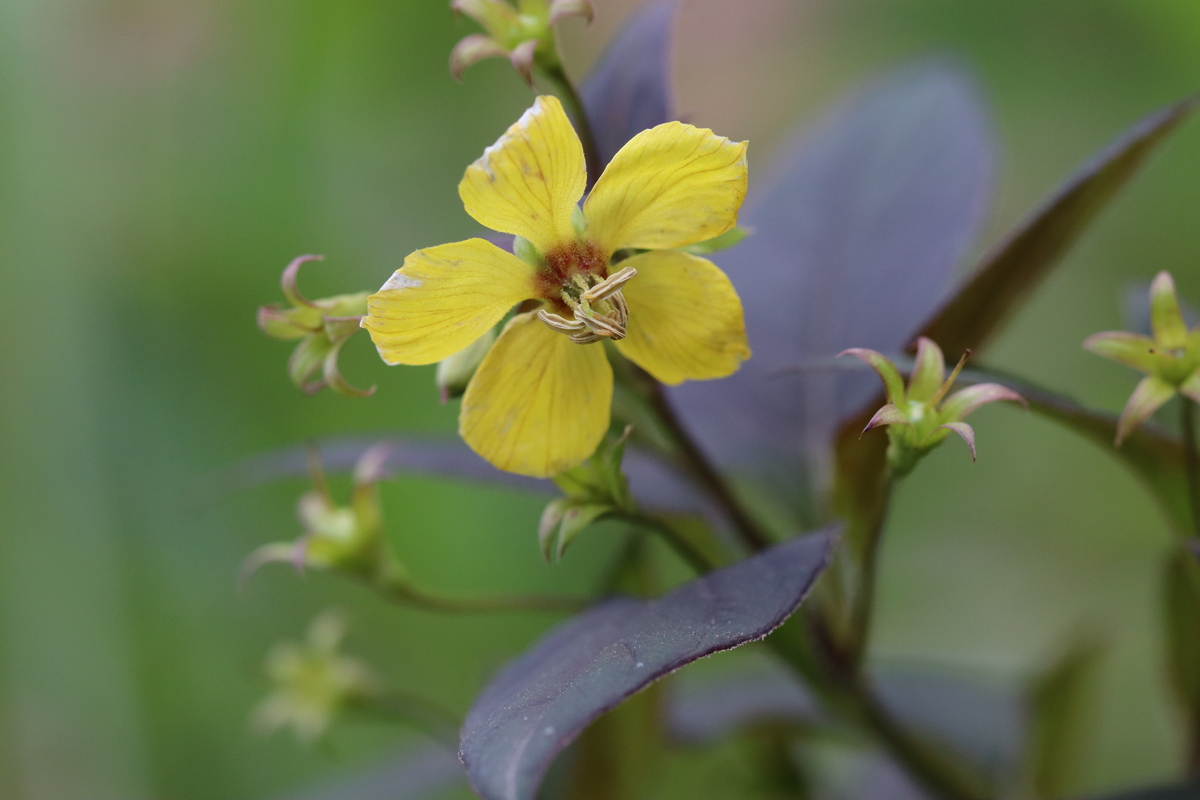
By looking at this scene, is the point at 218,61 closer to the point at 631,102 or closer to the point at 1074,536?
the point at 631,102

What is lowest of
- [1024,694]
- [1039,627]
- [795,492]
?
[1039,627]

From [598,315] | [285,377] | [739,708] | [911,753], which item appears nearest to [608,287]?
[598,315]

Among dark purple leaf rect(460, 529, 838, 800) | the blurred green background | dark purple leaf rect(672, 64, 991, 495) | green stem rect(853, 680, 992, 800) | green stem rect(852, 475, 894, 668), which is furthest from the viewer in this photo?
the blurred green background

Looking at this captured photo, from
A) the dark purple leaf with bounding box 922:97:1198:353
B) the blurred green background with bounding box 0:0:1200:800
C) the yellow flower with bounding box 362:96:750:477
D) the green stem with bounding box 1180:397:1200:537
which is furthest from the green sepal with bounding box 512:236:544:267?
the blurred green background with bounding box 0:0:1200:800

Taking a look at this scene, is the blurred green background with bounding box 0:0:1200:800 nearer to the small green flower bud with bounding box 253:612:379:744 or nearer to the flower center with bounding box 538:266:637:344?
the small green flower bud with bounding box 253:612:379:744

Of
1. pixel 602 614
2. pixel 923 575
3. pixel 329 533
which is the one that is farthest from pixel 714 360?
pixel 923 575

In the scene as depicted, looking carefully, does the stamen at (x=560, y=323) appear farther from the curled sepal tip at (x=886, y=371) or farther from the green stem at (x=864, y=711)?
the green stem at (x=864, y=711)
